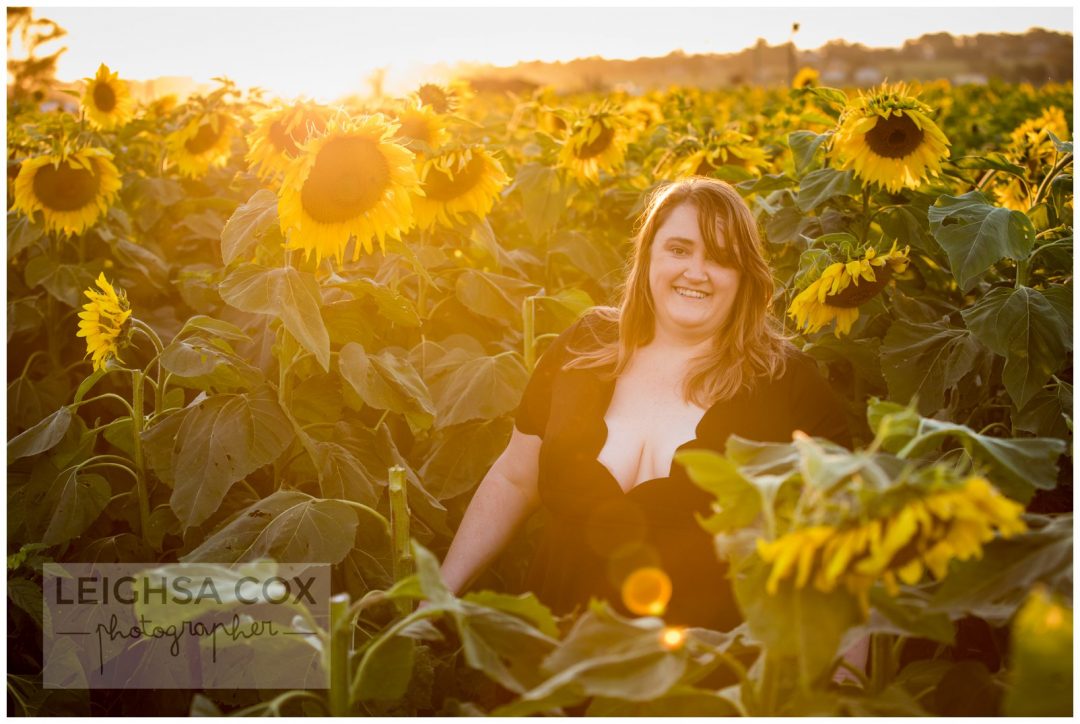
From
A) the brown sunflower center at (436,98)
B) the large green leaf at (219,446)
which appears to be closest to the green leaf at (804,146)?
the brown sunflower center at (436,98)

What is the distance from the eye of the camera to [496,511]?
250cm

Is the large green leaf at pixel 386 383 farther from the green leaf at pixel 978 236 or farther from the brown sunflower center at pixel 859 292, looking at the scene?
the green leaf at pixel 978 236

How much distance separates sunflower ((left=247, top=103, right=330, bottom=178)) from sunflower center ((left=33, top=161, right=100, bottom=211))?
1038mm

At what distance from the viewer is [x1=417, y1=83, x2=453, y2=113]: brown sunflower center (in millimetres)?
3945

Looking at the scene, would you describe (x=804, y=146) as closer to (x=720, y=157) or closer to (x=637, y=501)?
(x=720, y=157)

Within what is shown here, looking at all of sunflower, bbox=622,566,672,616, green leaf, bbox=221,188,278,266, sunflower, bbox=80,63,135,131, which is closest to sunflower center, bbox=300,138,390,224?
green leaf, bbox=221,188,278,266

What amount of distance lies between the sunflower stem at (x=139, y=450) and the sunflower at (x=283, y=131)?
564 mm

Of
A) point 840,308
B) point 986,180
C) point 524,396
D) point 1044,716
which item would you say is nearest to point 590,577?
point 524,396

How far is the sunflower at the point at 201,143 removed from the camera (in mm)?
4391

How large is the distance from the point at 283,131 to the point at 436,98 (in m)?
1.55

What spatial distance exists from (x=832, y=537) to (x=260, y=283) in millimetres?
1488

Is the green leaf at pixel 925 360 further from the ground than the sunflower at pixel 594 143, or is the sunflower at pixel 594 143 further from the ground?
the sunflower at pixel 594 143

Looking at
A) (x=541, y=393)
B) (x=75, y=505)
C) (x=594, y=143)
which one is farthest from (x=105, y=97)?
(x=541, y=393)

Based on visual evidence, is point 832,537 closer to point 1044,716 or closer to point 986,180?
point 1044,716
